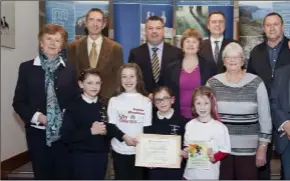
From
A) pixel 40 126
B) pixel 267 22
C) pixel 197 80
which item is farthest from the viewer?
pixel 267 22

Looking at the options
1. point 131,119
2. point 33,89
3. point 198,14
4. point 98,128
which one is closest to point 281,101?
point 131,119

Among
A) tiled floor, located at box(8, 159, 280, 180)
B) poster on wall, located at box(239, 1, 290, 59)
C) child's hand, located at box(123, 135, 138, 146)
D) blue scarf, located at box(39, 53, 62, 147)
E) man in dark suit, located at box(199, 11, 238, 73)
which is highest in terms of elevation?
poster on wall, located at box(239, 1, 290, 59)

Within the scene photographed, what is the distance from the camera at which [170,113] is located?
136 inches

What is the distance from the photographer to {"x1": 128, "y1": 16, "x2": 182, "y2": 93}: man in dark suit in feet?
13.8

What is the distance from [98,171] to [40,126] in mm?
611

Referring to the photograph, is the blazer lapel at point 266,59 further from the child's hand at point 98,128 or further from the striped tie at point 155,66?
the child's hand at point 98,128

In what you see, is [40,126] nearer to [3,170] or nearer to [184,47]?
[184,47]

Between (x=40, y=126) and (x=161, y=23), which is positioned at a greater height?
(x=161, y=23)

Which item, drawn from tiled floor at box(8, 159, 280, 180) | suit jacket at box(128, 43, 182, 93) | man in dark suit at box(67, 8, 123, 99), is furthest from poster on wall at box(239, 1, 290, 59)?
man in dark suit at box(67, 8, 123, 99)

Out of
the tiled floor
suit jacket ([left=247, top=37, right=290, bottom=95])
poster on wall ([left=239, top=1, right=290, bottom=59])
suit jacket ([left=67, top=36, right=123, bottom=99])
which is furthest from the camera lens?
poster on wall ([left=239, top=1, right=290, bottom=59])

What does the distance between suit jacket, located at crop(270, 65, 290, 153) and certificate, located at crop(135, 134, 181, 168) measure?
91 cm

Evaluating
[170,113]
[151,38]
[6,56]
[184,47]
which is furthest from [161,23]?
[6,56]

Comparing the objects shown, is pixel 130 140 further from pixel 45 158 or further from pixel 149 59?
pixel 149 59

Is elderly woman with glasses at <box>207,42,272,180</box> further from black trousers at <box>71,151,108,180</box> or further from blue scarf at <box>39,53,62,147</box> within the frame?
blue scarf at <box>39,53,62,147</box>
